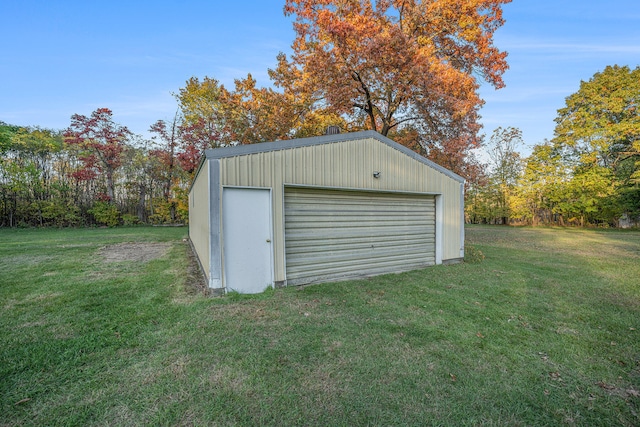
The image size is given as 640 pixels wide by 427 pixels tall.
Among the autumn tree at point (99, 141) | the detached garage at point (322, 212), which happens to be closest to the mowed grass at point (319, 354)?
the detached garage at point (322, 212)

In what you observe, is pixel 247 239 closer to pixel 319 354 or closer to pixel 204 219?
pixel 204 219

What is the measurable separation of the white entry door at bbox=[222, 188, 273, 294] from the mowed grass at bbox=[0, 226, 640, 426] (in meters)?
0.34

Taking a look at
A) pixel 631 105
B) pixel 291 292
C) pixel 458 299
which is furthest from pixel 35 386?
pixel 631 105

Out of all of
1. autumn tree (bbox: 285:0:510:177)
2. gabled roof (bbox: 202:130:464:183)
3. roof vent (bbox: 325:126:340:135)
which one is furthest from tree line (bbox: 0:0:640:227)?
roof vent (bbox: 325:126:340:135)

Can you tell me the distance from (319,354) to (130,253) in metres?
8.16

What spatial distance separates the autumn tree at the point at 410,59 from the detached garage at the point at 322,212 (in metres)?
4.24

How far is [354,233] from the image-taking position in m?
5.80

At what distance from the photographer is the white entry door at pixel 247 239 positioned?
14.4ft

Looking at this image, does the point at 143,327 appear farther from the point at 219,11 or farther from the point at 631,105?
the point at 631,105

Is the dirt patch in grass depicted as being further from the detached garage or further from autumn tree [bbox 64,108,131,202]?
autumn tree [bbox 64,108,131,202]

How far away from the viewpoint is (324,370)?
7.89ft

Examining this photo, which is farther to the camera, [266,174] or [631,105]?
[631,105]

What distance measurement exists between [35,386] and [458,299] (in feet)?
16.7

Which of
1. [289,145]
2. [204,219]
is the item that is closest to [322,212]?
[289,145]
